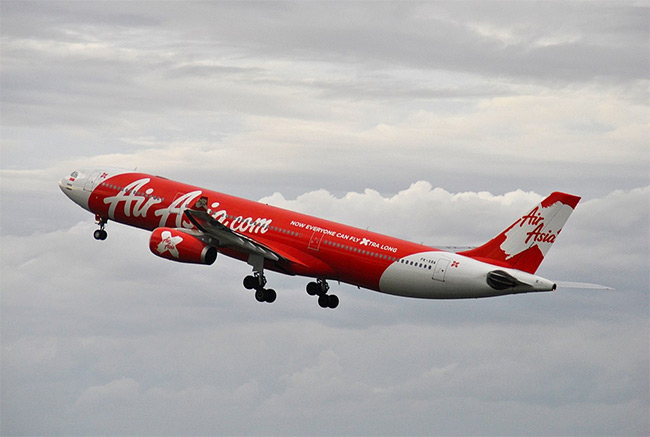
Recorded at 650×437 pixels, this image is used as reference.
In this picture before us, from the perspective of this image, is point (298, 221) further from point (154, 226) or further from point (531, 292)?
point (531, 292)

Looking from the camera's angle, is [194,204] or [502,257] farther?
[194,204]

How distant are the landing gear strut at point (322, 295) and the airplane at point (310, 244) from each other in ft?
0.23

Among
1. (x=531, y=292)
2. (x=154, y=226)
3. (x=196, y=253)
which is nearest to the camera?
(x=531, y=292)

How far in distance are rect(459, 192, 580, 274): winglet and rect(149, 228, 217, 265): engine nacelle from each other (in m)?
19.2

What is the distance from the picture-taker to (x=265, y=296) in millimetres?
76938

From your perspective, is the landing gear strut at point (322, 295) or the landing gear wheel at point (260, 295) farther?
the landing gear strut at point (322, 295)

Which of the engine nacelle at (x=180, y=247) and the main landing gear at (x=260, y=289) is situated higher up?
the engine nacelle at (x=180, y=247)

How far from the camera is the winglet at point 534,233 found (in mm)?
67875

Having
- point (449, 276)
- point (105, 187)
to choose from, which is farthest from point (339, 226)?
point (105, 187)

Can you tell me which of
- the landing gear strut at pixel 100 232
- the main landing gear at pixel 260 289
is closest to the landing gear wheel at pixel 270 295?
the main landing gear at pixel 260 289

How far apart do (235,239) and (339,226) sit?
7.08m

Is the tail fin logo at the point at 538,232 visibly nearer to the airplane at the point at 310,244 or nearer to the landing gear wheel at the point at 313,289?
the airplane at the point at 310,244

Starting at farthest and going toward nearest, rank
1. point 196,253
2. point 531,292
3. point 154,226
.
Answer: point 154,226 → point 196,253 → point 531,292

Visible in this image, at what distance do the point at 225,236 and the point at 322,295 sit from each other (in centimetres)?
901
